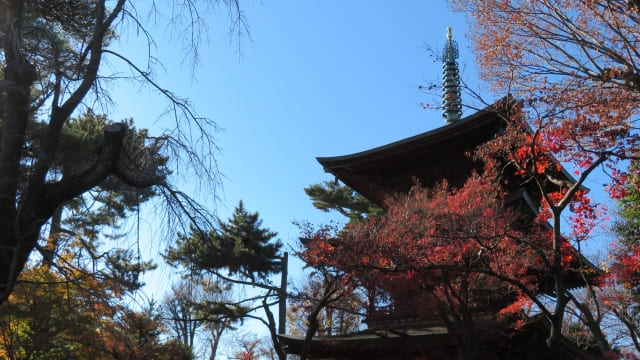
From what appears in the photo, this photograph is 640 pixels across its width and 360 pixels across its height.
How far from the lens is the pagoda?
10250 millimetres

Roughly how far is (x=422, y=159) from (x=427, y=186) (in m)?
0.68

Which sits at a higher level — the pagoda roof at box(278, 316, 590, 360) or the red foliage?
the red foliage

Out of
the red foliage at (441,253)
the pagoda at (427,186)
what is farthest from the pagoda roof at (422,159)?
the red foliage at (441,253)

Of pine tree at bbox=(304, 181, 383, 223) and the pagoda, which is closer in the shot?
the pagoda

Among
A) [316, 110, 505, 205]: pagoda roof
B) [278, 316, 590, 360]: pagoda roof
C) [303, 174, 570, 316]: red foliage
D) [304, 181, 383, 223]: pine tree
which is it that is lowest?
[278, 316, 590, 360]: pagoda roof

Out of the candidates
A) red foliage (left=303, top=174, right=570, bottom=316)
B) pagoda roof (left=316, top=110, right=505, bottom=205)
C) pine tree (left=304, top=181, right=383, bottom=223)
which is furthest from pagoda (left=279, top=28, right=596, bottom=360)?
pine tree (left=304, top=181, right=383, bottom=223)

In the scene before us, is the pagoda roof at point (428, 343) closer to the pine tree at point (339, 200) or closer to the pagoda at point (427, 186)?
the pagoda at point (427, 186)

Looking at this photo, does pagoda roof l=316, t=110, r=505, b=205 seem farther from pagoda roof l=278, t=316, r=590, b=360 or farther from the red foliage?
pagoda roof l=278, t=316, r=590, b=360

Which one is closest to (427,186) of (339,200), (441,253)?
(441,253)

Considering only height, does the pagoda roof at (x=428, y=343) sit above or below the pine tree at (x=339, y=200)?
below

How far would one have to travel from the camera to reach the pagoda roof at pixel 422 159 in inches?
476

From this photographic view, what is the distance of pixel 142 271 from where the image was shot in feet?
15.1

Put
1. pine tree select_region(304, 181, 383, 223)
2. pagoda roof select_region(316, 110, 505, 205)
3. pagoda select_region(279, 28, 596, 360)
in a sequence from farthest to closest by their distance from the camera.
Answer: pine tree select_region(304, 181, 383, 223)
pagoda roof select_region(316, 110, 505, 205)
pagoda select_region(279, 28, 596, 360)

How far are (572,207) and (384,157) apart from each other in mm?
4492
